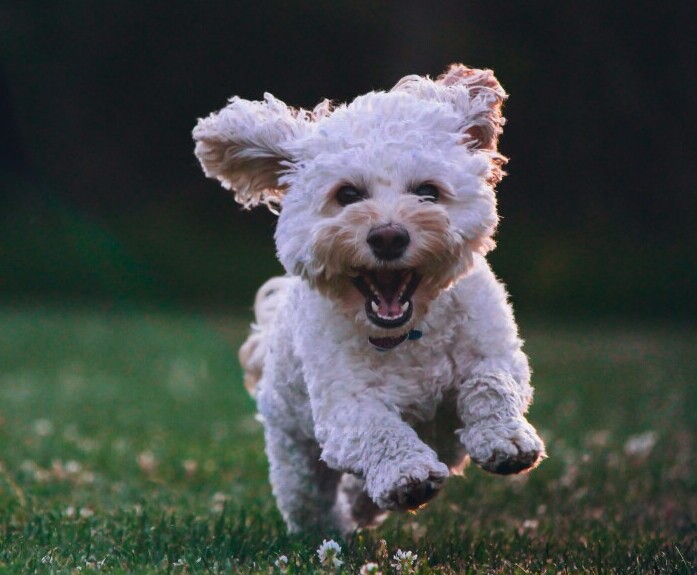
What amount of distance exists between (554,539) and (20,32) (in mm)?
18269

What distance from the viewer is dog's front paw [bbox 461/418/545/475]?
4.01m

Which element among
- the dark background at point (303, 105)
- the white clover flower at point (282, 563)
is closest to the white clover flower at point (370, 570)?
the white clover flower at point (282, 563)

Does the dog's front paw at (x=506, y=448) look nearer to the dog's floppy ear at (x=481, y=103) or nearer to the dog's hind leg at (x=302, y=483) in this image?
the dog's floppy ear at (x=481, y=103)

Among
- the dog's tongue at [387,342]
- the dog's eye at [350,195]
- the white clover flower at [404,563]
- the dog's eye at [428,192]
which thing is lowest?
the white clover flower at [404,563]

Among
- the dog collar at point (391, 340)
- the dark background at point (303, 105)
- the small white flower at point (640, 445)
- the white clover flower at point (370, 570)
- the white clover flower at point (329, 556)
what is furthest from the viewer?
the dark background at point (303, 105)

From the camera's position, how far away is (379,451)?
407 centimetres

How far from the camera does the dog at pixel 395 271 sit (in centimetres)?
409

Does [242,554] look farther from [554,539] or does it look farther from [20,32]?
[20,32]

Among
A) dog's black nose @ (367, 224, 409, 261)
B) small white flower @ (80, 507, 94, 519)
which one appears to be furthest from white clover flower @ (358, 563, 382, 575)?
small white flower @ (80, 507, 94, 519)

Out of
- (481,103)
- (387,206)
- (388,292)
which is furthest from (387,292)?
(481,103)

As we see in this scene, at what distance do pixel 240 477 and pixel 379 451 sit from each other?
335cm

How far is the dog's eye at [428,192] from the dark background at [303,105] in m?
14.4

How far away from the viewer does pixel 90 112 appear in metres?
22.1

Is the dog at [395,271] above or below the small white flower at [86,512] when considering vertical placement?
above
